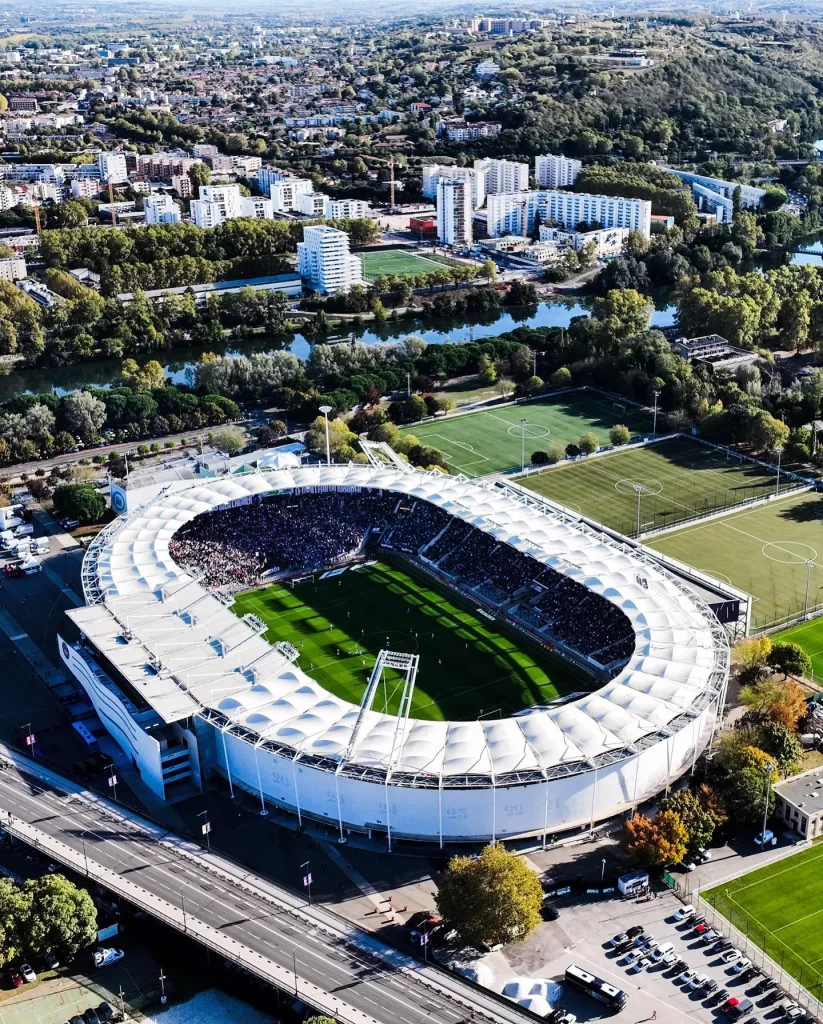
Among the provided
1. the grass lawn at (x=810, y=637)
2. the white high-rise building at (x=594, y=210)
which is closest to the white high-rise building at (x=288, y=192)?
the white high-rise building at (x=594, y=210)

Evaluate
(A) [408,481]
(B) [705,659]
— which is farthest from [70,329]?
(B) [705,659]

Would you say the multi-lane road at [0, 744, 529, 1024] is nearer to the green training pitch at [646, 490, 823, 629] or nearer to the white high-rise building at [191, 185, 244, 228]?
the green training pitch at [646, 490, 823, 629]

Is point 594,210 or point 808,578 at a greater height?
point 594,210

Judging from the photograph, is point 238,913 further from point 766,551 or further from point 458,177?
point 458,177

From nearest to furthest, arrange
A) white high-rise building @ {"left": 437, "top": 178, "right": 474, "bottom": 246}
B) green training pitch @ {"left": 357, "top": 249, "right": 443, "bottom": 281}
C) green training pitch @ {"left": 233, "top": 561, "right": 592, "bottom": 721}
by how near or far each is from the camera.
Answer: green training pitch @ {"left": 233, "top": 561, "right": 592, "bottom": 721}
green training pitch @ {"left": 357, "top": 249, "right": 443, "bottom": 281}
white high-rise building @ {"left": 437, "top": 178, "right": 474, "bottom": 246}

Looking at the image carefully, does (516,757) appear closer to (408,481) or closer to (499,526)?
(499,526)

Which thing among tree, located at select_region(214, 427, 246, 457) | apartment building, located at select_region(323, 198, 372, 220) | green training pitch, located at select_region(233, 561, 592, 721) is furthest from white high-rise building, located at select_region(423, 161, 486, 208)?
green training pitch, located at select_region(233, 561, 592, 721)

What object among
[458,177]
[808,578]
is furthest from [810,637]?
[458,177]
